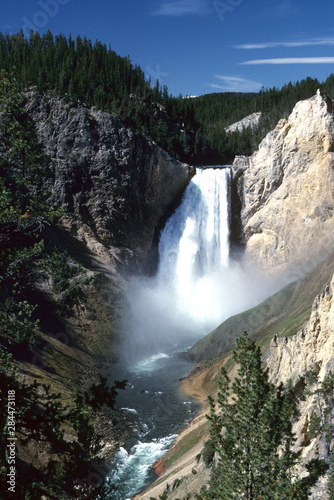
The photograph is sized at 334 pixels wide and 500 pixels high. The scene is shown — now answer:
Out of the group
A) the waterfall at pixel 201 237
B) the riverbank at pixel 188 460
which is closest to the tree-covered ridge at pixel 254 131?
the waterfall at pixel 201 237

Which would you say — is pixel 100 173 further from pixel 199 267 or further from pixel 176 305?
pixel 176 305

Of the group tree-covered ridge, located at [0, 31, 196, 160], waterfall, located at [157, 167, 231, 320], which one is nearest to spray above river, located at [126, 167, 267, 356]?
waterfall, located at [157, 167, 231, 320]

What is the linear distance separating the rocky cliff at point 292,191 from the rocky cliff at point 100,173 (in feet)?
53.9

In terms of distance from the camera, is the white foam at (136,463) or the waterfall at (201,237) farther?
the waterfall at (201,237)

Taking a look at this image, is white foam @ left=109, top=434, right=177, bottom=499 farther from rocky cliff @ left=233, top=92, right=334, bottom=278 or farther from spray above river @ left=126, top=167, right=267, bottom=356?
rocky cliff @ left=233, top=92, right=334, bottom=278

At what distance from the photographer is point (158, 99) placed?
82.2 metres

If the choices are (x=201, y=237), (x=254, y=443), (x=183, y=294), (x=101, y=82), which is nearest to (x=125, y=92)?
(x=101, y=82)

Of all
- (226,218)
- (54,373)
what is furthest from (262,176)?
(54,373)

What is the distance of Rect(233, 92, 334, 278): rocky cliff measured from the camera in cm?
5594

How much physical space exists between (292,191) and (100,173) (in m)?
30.0

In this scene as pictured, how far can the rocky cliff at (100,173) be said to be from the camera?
203ft

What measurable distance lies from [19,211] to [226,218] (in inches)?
2334

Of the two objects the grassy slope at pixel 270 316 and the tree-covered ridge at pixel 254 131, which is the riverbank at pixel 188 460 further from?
the tree-covered ridge at pixel 254 131

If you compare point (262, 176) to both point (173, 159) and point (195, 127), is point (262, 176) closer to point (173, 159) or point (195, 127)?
point (173, 159)
